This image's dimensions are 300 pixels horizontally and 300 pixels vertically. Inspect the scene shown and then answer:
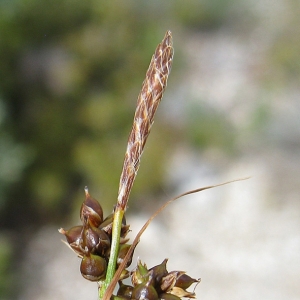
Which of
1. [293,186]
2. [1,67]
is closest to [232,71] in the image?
[293,186]

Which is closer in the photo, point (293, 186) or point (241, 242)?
point (241, 242)

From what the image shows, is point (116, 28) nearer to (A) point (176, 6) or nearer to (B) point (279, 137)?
(A) point (176, 6)

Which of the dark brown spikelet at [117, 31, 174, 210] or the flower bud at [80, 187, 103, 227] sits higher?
the dark brown spikelet at [117, 31, 174, 210]

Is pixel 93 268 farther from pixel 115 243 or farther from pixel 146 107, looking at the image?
pixel 146 107

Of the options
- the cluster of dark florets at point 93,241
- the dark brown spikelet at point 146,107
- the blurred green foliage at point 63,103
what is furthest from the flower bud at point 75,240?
the blurred green foliage at point 63,103

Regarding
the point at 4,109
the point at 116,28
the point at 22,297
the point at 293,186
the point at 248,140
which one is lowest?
the point at 22,297

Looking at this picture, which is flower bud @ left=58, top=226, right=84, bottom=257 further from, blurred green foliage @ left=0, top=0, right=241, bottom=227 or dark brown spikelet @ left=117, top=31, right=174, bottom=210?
blurred green foliage @ left=0, top=0, right=241, bottom=227

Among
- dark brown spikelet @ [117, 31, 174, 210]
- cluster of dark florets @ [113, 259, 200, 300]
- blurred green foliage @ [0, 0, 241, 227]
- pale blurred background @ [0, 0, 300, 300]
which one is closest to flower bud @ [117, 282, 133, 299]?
cluster of dark florets @ [113, 259, 200, 300]

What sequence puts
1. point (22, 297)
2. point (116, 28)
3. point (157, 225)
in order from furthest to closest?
1. point (116, 28)
2. point (157, 225)
3. point (22, 297)
